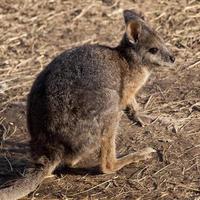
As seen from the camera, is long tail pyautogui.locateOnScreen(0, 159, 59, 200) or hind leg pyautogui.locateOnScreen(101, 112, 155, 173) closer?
long tail pyautogui.locateOnScreen(0, 159, 59, 200)

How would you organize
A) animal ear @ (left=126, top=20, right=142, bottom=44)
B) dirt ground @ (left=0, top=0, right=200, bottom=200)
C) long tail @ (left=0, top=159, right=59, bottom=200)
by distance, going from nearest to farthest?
long tail @ (left=0, top=159, right=59, bottom=200), dirt ground @ (left=0, top=0, right=200, bottom=200), animal ear @ (left=126, top=20, right=142, bottom=44)

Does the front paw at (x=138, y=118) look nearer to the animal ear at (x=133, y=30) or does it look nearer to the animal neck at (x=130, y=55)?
the animal neck at (x=130, y=55)

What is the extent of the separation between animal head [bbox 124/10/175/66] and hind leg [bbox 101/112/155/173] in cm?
84

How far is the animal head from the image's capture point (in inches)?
250

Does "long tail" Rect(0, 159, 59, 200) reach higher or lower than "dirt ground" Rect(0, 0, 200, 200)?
higher

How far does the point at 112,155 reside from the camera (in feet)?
19.4

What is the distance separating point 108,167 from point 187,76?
2.13 metres

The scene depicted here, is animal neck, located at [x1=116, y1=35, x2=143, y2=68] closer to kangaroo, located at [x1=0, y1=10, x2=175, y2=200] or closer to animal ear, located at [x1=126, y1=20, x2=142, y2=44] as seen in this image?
animal ear, located at [x1=126, y1=20, x2=142, y2=44]

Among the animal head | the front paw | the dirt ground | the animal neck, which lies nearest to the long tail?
the dirt ground

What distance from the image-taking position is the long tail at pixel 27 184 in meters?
5.37

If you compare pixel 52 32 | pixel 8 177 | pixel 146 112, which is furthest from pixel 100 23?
pixel 8 177

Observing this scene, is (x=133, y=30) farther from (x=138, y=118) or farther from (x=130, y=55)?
(x=138, y=118)

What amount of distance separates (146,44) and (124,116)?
949 mm

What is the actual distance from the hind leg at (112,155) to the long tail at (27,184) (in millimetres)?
452
